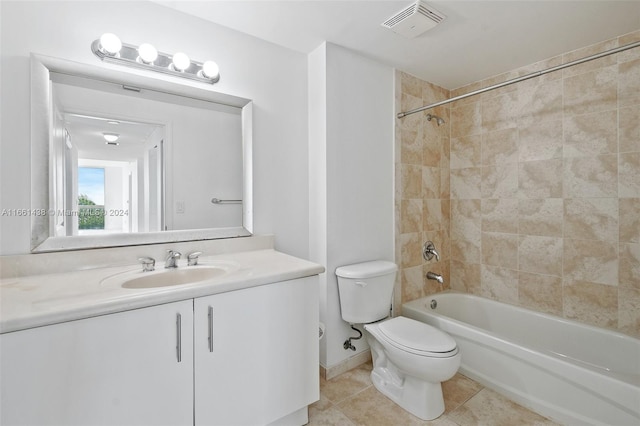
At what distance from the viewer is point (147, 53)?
1443 mm

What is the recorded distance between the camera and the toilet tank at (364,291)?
1901 millimetres

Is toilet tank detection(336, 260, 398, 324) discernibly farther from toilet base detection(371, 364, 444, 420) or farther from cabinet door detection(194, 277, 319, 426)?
cabinet door detection(194, 277, 319, 426)

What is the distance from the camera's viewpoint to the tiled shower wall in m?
1.85

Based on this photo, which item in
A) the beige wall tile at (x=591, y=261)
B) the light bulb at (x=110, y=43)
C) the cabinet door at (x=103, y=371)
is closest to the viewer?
the cabinet door at (x=103, y=371)

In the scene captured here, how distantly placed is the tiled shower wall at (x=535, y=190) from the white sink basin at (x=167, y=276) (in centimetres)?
141

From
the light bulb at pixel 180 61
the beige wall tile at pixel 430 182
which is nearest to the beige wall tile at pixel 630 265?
the beige wall tile at pixel 430 182

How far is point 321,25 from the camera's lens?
1743 mm

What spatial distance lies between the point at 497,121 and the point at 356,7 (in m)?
1.56

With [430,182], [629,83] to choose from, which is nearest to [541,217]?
[430,182]

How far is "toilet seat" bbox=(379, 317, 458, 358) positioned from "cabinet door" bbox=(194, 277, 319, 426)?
1.63 feet

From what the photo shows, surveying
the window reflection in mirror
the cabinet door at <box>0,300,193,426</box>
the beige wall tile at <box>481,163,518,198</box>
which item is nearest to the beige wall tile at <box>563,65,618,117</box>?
the beige wall tile at <box>481,163,518,198</box>

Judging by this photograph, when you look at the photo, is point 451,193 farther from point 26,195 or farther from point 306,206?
point 26,195

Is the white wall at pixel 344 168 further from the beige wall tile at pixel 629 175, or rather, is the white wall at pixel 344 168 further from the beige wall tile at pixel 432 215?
the beige wall tile at pixel 629 175

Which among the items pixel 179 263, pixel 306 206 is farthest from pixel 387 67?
pixel 179 263
